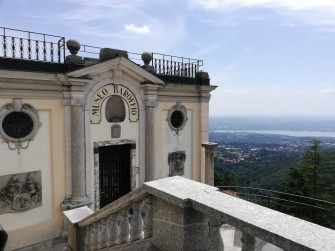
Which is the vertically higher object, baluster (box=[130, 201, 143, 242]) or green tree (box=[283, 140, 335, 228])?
baluster (box=[130, 201, 143, 242])

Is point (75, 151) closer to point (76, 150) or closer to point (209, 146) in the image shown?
point (76, 150)

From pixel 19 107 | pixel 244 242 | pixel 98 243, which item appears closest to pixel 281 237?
pixel 244 242

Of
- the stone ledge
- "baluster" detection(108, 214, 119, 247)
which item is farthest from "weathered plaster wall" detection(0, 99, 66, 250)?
the stone ledge

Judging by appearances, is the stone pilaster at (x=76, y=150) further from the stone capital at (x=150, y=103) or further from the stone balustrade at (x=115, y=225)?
the stone balustrade at (x=115, y=225)

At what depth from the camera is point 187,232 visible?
251 cm

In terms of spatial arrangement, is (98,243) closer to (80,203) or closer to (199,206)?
(199,206)

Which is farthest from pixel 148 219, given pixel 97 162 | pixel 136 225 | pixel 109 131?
pixel 109 131

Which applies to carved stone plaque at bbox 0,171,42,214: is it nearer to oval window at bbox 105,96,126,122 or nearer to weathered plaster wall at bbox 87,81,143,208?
weathered plaster wall at bbox 87,81,143,208

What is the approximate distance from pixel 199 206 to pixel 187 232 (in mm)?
355

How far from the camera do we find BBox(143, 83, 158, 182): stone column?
1012 centimetres

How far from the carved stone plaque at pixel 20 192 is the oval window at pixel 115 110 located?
9.88 feet

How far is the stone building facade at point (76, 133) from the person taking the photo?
7461mm

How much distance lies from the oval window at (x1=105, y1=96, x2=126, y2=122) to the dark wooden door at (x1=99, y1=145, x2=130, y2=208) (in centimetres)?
108

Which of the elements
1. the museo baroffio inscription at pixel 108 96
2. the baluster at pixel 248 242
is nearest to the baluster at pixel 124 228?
the baluster at pixel 248 242
